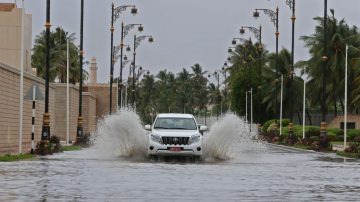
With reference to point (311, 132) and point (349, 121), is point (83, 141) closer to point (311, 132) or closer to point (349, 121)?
point (311, 132)

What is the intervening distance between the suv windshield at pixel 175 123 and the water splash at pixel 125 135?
1.17 meters

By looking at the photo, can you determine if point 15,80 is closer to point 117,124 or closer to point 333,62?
point 117,124

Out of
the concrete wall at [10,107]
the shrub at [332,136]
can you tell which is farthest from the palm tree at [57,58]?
the concrete wall at [10,107]

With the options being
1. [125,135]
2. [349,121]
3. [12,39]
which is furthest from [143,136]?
[349,121]

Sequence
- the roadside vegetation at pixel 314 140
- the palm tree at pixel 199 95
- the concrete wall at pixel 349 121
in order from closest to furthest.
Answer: the roadside vegetation at pixel 314 140 < the concrete wall at pixel 349 121 < the palm tree at pixel 199 95

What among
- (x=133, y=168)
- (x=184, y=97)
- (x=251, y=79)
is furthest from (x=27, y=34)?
(x=184, y=97)

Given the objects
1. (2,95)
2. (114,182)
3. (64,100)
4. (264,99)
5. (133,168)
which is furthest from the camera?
(264,99)

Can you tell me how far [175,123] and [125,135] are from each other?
2.51 m

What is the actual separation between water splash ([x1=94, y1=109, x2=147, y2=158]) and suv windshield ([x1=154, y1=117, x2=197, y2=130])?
117cm

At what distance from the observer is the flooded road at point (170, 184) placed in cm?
1534

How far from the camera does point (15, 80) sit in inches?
1628

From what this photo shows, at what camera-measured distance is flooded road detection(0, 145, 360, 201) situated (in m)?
15.3

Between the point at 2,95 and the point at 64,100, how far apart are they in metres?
28.0

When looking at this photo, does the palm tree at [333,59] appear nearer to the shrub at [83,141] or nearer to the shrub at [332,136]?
the shrub at [332,136]
